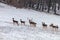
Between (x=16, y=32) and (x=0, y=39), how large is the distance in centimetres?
339

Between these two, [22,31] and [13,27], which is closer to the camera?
[22,31]

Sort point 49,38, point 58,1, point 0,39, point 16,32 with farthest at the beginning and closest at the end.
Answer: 1. point 58,1
2. point 16,32
3. point 49,38
4. point 0,39

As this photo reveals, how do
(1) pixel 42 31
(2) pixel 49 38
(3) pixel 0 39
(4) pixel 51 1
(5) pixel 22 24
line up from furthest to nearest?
1. (4) pixel 51 1
2. (5) pixel 22 24
3. (1) pixel 42 31
4. (2) pixel 49 38
5. (3) pixel 0 39

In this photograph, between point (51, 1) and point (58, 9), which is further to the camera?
point (58, 9)

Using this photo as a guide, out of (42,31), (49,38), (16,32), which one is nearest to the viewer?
(49,38)

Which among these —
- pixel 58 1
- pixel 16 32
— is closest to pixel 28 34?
pixel 16 32

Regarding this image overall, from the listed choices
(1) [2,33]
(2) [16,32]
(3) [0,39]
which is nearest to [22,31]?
(2) [16,32]

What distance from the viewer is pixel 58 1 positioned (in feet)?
176

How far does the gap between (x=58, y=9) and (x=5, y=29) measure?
3608cm

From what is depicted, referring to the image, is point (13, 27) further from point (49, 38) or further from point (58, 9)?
point (58, 9)

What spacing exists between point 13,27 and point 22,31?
164 centimetres

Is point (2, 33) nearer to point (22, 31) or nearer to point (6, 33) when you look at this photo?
point (6, 33)

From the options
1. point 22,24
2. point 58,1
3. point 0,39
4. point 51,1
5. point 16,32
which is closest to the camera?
point 0,39

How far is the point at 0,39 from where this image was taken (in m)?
16.5
